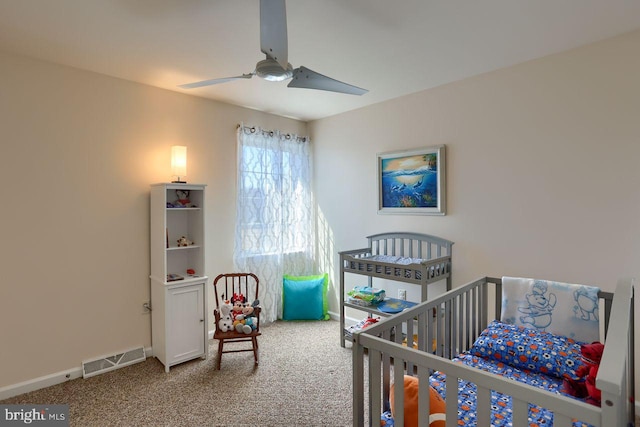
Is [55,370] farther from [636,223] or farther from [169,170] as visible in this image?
[636,223]

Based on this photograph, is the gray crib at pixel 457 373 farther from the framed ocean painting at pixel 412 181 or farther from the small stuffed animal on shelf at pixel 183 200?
the small stuffed animal on shelf at pixel 183 200

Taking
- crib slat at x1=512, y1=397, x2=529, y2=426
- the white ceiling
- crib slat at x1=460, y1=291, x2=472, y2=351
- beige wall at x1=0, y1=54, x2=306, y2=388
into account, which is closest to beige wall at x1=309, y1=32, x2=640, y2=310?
the white ceiling

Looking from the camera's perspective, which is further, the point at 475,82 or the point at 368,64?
the point at 475,82

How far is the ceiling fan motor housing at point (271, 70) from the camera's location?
1.75m

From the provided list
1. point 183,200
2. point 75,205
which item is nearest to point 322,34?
point 183,200

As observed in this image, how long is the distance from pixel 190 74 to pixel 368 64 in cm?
148

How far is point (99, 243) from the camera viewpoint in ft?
9.15

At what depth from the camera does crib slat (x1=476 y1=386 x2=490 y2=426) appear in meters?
1.08

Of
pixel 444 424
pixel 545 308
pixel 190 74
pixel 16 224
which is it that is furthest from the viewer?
pixel 190 74

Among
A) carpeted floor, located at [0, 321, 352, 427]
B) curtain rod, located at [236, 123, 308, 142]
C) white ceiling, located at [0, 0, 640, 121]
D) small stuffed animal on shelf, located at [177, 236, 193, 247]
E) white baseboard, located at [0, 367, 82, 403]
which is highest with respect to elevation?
white ceiling, located at [0, 0, 640, 121]

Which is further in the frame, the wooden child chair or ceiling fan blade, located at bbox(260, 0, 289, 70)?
the wooden child chair

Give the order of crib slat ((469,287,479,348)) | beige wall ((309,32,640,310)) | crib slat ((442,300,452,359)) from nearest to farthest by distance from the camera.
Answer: crib slat ((442,300,452,359))
beige wall ((309,32,640,310))
crib slat ((469,287,479,348))

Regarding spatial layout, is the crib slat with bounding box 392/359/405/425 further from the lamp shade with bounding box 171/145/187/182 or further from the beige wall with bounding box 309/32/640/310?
the lamp shade with bounding box 171/145/187/182

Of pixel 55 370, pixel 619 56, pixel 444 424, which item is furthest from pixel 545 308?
pixel 55 370
